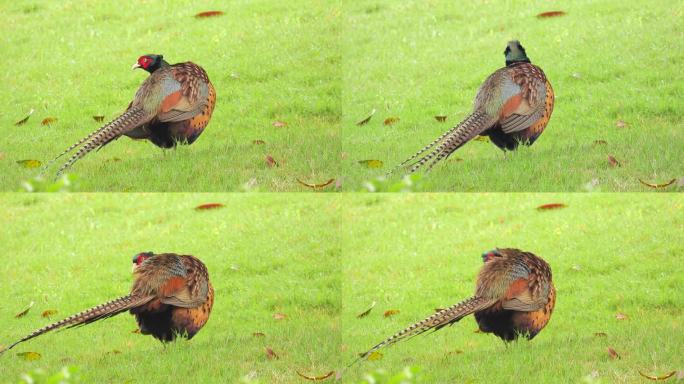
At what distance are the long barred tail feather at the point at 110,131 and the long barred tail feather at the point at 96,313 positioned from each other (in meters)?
1.08

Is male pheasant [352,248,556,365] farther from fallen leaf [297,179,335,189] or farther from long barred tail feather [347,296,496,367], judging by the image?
fallen leaf [297,179,335,189]

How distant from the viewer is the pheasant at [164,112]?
8195mm

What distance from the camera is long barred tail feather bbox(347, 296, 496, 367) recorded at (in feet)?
26.0

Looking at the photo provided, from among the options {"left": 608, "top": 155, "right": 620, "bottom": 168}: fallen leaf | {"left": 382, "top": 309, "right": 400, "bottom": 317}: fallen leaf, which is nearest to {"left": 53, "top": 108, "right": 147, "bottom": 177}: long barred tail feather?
{"left": 382, "top": 309, "right": 400, "bottom": 317}: fallen leaf

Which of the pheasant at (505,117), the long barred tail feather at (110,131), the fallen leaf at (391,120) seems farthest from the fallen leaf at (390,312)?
the long barred tail feather at (110,131)

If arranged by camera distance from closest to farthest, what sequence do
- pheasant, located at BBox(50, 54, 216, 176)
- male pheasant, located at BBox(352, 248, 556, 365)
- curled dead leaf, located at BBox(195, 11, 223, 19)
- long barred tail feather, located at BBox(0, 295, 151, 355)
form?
long barred tail feather, located at BBox(0, 295, 151, 355)
male pheasant, located at BBox(352, 248, 556, 365)
pheasant, located at BBox(50, 54, 216, 176)
curled dead leaf, located at BBox(195, 11, 223, 19)

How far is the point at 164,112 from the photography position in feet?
26.9

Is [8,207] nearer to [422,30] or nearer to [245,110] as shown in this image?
[245,110]

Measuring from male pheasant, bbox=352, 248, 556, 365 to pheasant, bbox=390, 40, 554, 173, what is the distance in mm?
897

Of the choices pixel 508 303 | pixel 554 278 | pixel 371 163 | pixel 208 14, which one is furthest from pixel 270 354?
pixel 208 14

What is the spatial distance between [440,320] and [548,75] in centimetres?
208

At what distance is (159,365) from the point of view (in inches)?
318

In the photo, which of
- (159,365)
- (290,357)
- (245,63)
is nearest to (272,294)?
(290,357)

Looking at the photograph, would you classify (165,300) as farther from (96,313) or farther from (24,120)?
(24,120)
